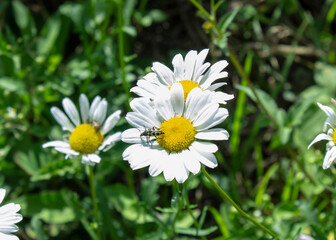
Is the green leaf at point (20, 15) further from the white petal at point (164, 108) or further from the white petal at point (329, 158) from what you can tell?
the white petal at point (329, 158)

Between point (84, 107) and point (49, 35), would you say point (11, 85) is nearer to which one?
point (49, 35)

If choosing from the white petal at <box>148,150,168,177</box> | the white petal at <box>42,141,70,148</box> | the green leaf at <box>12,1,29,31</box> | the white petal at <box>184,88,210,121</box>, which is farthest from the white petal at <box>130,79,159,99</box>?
the green leaf at <box>12,1,29,31</box>

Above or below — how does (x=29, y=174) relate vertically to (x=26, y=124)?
below

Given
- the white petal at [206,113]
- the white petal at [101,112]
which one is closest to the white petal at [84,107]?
the white petal at [101,112]

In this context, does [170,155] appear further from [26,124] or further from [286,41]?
[286,41]

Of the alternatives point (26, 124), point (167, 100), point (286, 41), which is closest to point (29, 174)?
point (26, 124)

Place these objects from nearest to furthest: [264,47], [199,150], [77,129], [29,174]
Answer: [199,150], [77,129], [29,174], [264,47]
